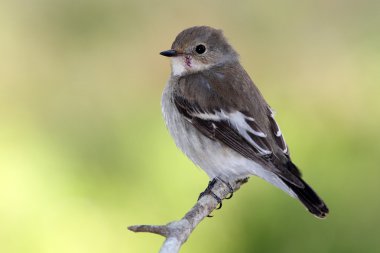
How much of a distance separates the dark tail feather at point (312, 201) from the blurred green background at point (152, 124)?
138cm

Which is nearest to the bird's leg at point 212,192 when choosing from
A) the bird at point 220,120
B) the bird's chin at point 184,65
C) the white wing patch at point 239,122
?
the bird at point 220,120

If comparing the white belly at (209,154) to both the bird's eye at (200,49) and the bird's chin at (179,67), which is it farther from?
Result: the bird's eye at (200,49)

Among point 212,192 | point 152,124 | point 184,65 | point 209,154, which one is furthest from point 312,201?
point 152,124

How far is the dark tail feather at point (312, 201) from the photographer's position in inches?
149

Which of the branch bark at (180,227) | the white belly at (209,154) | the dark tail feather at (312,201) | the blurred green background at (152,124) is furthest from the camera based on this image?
the blurred green background at (152,124)

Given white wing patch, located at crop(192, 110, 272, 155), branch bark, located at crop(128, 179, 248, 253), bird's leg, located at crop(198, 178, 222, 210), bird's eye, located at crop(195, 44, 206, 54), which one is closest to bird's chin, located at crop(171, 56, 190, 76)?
bird's eye, located at crop(195, 44, 206, 54)

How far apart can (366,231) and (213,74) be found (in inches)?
61.6

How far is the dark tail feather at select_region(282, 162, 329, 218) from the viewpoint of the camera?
3797mm

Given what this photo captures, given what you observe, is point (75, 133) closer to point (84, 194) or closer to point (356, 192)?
point (84, 194)

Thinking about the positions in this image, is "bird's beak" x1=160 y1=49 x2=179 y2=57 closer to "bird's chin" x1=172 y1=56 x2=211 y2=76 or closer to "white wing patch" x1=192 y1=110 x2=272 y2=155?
"bird's chin" x1=172 y1=56 x2=211 y2=76

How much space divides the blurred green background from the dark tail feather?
4.52 feet

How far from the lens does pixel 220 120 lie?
14.0ft

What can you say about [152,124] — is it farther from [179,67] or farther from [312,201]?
[312,201]

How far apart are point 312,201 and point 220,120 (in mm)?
714
